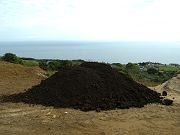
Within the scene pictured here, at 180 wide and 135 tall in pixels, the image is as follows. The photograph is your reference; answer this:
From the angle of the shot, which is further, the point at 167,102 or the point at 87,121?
the point at 167,102

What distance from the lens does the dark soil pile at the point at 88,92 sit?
12.3 meters

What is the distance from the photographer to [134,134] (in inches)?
364

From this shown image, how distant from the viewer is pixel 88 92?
12.8 meters

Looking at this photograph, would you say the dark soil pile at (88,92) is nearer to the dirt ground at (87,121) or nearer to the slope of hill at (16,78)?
the dirt ground at (87,121)

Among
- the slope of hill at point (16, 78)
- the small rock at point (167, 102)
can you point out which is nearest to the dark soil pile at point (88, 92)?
the small rock at point (167, 102)

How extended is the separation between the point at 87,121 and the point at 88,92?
262 cm

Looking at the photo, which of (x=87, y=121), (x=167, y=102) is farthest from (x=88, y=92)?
(x=167, y=102)

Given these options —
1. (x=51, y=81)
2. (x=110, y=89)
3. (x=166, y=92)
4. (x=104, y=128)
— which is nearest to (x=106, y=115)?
(x=104, y=128)

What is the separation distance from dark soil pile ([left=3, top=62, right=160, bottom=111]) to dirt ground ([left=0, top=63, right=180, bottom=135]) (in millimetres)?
509

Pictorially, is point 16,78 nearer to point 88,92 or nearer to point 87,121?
point 88,92

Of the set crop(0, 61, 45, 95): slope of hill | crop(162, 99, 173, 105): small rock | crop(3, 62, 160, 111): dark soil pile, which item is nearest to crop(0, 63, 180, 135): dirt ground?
crop(162, 99, 173, 105): small rock

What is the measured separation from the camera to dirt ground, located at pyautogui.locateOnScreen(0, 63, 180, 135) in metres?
9.39

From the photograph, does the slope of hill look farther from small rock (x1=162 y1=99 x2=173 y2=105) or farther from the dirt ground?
small rock (x1=162 y1=99 x2=173 y2=105)

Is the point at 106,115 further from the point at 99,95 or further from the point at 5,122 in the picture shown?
the point at 5,122
